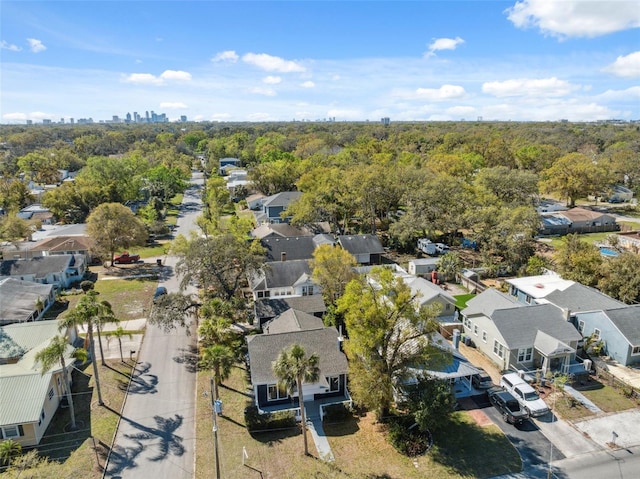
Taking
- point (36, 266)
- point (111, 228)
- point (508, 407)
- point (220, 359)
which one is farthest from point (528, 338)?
point (36, 266)

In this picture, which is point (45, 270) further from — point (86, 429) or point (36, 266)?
point (86, 429)

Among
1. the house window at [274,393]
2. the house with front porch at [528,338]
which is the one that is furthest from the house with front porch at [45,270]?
the house with front porch at [528,338]

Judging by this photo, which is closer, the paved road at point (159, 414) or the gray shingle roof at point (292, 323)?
the paved road at point (159, 414)

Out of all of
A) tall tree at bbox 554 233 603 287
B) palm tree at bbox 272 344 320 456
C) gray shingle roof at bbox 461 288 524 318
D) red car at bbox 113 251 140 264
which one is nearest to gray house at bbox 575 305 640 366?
gray shingle roof at bbox 461 288 524 318

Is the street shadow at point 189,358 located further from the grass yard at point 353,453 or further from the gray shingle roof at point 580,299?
the gray shingle roof at point 580,299

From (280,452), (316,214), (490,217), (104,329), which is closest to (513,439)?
(280,452)

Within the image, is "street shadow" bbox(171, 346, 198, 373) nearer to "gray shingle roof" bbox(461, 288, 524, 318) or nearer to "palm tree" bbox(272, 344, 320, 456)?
"palm tree" bbox(272, 344, 320, 456)

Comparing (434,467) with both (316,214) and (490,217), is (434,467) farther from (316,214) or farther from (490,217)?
(316,214)
